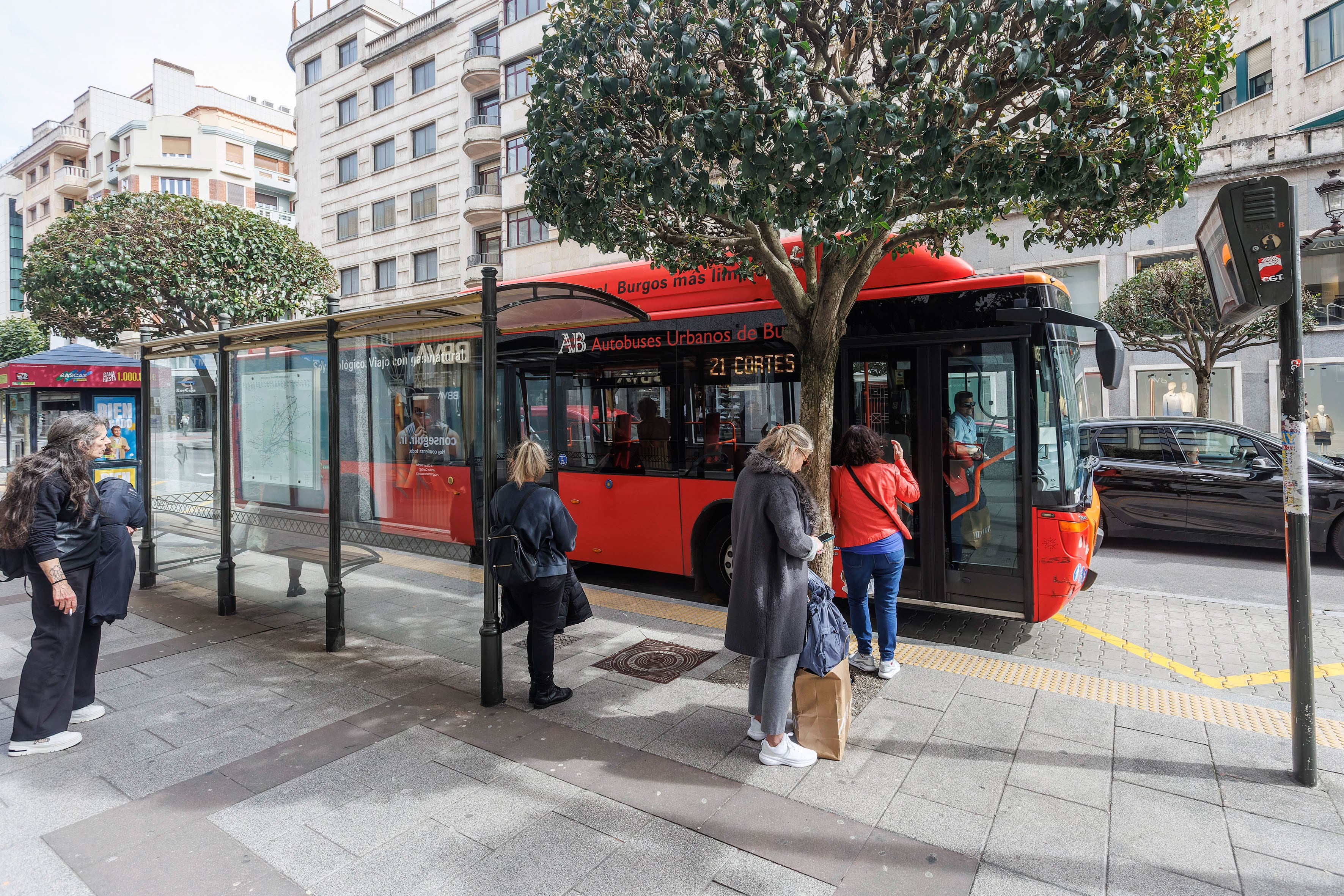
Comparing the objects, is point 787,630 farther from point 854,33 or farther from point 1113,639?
point 1113,639

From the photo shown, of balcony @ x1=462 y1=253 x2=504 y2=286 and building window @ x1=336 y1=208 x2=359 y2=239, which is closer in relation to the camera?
balcony @ x1=462 y1=253 x2=504 y2=286

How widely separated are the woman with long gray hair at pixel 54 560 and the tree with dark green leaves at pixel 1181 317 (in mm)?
17453

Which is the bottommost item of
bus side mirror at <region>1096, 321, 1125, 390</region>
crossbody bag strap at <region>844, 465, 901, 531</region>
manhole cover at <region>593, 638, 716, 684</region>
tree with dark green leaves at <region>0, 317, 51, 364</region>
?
manhole cover at <region>593, 638, 716, 684</region>

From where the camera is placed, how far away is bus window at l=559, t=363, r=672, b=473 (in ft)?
23.7

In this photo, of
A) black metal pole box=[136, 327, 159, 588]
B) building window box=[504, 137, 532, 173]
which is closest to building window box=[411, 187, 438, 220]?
building window box=[504, 137, 532, 173]

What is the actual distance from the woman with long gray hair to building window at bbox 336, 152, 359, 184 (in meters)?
35.4

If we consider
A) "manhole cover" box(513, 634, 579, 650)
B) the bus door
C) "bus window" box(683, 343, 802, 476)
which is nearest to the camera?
"manhole cover" box(513, 634, 579, 650)

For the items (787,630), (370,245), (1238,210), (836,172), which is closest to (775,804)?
(787,630)

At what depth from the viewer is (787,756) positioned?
3.79 meters

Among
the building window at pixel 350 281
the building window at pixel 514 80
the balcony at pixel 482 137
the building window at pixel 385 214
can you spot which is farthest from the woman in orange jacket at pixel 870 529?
the building window at pixel 350 281

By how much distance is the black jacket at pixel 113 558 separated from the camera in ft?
13.9

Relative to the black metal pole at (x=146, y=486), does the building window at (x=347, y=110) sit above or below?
above

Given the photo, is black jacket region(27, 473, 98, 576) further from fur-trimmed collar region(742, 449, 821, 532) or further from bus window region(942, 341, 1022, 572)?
bus window region(942, 341, 1022, 572)

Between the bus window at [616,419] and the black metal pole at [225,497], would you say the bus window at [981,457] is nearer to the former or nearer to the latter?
the bus window at [616,419]
